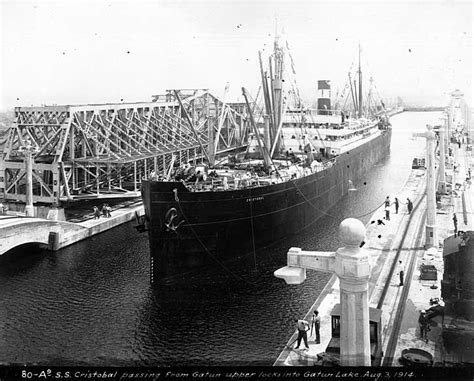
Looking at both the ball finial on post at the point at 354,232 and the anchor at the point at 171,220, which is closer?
the ball finial on post at the point at 354,232

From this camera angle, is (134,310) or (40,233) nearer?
(134,310)

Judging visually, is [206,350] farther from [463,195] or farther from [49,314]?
[463,195]

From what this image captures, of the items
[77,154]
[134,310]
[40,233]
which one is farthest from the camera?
[77,154]

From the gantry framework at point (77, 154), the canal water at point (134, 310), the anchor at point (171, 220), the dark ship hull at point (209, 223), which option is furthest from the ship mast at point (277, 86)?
the anchor at point (171, 220)

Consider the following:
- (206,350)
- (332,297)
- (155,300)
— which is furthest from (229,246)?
(206,350)

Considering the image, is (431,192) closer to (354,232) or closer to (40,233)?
(354,232)

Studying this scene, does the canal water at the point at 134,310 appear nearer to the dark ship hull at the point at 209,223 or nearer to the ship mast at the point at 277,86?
the dark ship hull at the point at 209,223

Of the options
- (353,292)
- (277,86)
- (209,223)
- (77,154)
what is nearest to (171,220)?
(209,223)

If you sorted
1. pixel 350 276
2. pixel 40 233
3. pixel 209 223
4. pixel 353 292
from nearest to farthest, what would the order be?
pixel 350 276 < pixel 353 292 < pixel 209 223 < pixel 40 233
